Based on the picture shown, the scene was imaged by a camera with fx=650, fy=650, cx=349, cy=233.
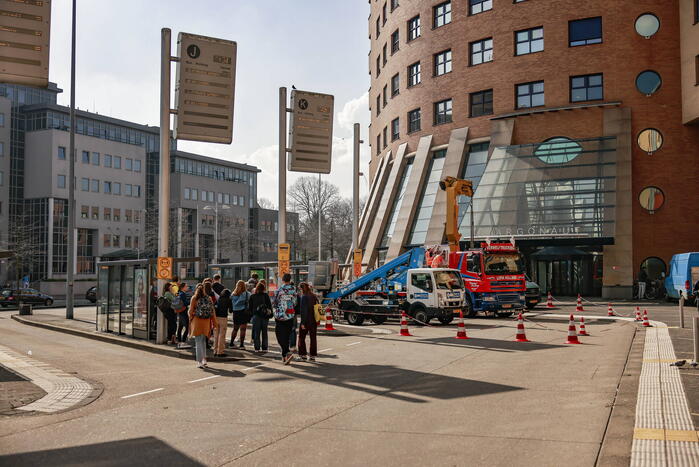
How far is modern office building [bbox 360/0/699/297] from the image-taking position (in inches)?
1531

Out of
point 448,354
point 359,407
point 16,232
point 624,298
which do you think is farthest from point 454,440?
point 16,232

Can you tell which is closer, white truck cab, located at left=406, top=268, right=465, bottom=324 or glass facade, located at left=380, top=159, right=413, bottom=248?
white truck cab, located at left=406, top=268, right=465, bottom=324

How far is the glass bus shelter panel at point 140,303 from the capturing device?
709 inches

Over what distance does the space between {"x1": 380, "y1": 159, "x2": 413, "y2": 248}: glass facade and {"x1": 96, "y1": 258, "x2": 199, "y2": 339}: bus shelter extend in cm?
3062

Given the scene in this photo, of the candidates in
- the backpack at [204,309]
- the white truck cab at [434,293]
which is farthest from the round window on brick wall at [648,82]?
the backpack at [204,309]

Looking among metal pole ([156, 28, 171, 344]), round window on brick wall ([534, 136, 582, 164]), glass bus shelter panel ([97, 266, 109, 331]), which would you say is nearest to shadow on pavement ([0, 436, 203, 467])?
metal pole ([156, 28, 171, 344])

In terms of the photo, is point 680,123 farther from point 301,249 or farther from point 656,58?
point 301,249

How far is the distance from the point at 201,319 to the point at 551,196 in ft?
101

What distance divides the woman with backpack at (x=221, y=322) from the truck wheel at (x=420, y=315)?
878 cm

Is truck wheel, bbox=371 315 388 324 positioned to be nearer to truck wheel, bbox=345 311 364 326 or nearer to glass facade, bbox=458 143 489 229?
truck wheel, bbox=345 311 364 326

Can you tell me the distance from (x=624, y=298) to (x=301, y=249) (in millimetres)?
56394

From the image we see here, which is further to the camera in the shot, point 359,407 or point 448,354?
point 448,354

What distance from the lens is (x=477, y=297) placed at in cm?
2578

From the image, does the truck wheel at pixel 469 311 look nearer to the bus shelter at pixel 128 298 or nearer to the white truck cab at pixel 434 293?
the white truck cab at pixel 434 293
